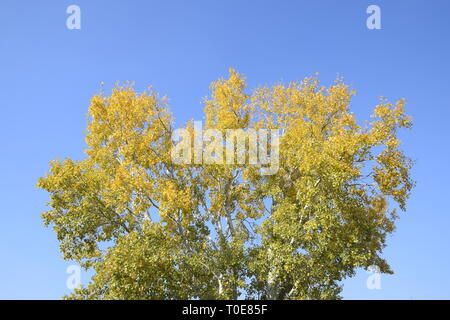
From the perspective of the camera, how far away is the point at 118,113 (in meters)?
26.1

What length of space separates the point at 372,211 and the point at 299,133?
5333 millimetres

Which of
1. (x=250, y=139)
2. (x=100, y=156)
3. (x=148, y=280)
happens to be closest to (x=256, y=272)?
(x=148, y=280)

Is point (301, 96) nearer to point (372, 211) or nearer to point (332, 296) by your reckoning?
point (372, 211)

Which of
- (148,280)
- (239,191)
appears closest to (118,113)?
(239,191)

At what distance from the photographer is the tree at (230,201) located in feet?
71.6

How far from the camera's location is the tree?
21828mm

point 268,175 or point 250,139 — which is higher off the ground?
point 250,139

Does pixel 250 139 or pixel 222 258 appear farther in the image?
pixel 250 139

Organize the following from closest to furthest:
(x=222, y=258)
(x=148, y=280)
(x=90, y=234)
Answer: (x=148, y=280) < (x=222, y=258) < (x=90, y=234)

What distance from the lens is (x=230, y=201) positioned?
84.6 ft

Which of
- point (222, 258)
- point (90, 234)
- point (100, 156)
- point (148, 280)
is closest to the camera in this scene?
point (148, 280)

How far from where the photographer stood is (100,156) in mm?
26078

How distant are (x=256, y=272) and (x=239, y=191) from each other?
437 cm

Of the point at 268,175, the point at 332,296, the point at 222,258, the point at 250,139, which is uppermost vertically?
the point at 250,139
